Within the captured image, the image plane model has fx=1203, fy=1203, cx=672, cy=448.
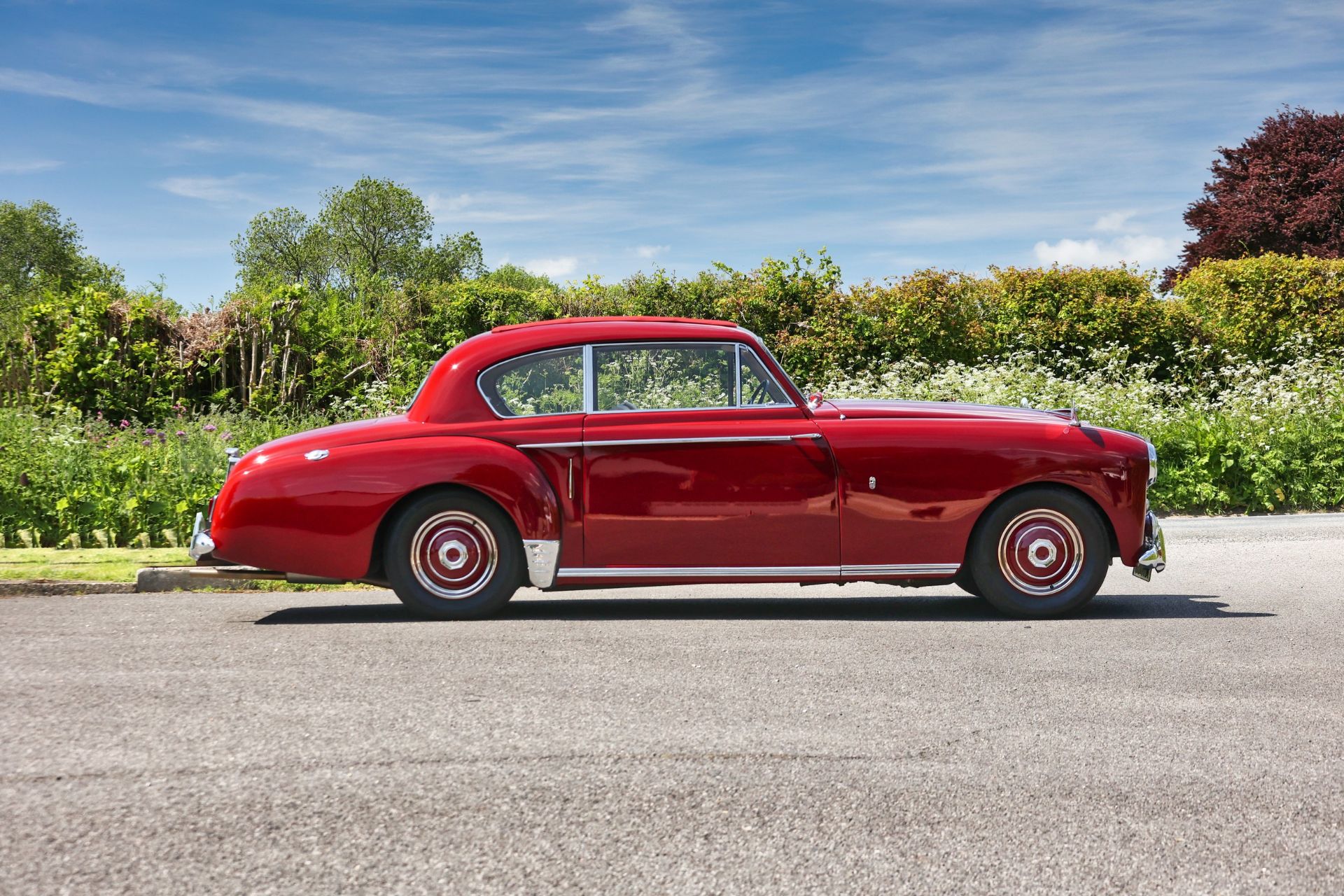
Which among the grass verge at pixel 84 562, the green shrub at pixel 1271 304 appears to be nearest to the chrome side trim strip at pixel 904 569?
the grass verge at pixel 84 562

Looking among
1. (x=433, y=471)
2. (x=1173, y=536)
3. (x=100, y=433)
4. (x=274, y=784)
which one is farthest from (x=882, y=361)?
(x=274, y=784)

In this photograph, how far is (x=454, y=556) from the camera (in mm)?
6590

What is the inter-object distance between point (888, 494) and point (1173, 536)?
16.0 ft

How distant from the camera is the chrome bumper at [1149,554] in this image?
673cm

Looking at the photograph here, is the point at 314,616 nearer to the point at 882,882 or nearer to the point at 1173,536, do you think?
the point at 882,882

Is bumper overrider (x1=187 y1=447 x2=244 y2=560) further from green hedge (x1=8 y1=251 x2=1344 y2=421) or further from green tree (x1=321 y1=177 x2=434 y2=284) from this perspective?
green tree (x1=321 y1=177 x2=434 y2=284)

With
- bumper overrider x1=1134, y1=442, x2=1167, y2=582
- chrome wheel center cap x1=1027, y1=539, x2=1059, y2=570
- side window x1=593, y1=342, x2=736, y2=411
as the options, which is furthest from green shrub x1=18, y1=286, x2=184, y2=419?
bumper overrider x1=1134, y1=442, x2=1167, y2=582

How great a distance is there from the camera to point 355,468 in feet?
21.2

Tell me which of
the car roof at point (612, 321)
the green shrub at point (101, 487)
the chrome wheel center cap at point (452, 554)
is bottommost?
the chrome wheel center cap at point (452, 554)

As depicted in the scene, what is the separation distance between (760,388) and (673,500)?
0.82 meters

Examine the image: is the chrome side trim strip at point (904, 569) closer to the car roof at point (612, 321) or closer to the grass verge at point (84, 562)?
the car roof at point (612, 321)

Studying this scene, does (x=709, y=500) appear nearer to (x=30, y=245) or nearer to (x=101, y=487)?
(x=101, y=487)

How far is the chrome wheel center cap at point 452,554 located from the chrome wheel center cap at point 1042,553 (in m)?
3.14

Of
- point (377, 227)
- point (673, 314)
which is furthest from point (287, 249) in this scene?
point (673, 314)
